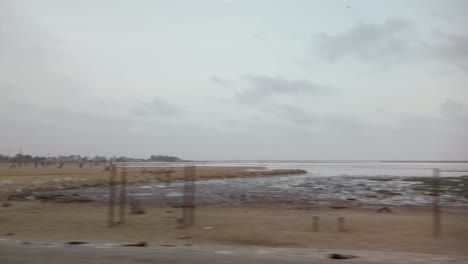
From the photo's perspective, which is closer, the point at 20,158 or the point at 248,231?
the point at 248,231

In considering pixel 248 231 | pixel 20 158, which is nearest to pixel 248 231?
pixel 248 231

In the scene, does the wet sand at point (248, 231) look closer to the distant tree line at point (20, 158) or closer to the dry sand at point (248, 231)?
the dry sand at point (248, 231)

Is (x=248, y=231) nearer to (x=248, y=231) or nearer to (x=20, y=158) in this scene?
(x=248, y=231)

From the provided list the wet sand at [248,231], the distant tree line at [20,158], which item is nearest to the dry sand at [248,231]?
the wet sand at [248,231]

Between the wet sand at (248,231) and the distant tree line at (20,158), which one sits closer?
the wet sand at (248,231)

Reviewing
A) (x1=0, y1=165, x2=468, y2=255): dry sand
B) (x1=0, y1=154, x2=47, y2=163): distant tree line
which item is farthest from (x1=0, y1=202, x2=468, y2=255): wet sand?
(x1=0, y1=154, x2=47, y2=163): distant tree line

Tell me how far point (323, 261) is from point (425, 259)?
2292mm

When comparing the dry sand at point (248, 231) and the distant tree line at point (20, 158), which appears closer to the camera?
the dry sand at point (248, 231)

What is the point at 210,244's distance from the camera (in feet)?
43.8

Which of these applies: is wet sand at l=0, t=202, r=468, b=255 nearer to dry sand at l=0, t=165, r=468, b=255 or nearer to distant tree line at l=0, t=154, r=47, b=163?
dry sand at l=0, t=165, r=468, b=255

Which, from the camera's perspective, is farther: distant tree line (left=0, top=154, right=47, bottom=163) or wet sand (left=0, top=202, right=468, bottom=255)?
distant tree line (left=0, top=154, right=47, bottom=163)

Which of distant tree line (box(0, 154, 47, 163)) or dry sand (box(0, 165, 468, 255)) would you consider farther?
distant tree line (box(0, 154, 47, 163))

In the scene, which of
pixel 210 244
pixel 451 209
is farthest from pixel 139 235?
pixel 451 209

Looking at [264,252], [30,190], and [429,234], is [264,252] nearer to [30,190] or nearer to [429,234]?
[429,234]
